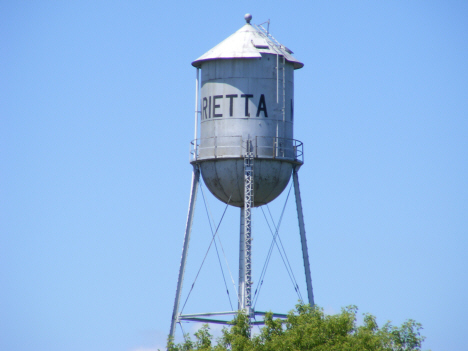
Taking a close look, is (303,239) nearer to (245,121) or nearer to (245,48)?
(245,121)

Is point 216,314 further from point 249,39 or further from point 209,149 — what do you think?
point 249,39

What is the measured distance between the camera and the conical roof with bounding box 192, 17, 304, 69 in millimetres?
47219

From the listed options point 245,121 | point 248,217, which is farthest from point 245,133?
point 248,217

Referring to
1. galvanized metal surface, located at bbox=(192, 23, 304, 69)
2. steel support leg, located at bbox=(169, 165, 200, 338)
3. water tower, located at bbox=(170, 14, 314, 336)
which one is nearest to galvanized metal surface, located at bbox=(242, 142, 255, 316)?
water tower, located at bbox=(170, 14, 314, 336)

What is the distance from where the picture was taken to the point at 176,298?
4791 centimetres

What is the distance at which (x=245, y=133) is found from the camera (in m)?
46.8

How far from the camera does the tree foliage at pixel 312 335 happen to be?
4194cm

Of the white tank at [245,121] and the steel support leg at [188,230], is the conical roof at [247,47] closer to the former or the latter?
the white tank at [245,121]

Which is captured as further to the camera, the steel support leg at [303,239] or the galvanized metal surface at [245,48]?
the steel support leg at [303,239]

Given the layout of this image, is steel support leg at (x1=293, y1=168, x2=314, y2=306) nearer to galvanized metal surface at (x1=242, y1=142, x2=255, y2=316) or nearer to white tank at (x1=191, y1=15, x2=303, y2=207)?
white tank at (x1=191, y1=15, x2=303, y2=207)

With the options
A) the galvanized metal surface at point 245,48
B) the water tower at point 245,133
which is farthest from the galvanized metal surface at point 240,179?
the galvanized metal surface at point 245,48

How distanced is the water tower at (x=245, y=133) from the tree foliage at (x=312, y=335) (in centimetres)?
231

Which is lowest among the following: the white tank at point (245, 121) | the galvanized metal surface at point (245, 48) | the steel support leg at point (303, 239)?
the steel support leg at point (303, 239)

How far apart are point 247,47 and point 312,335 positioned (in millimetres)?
11477
